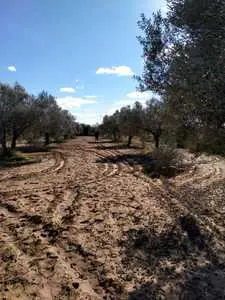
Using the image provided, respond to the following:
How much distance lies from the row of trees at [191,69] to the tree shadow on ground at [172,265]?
8.94 ft

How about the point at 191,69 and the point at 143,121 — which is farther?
the point at 143,121

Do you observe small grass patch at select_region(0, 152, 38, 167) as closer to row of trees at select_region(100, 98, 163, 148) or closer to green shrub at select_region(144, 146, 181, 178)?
green shrub at select_region(144, 146, 181, 178)

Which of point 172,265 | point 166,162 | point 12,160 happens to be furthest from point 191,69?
point 12,160

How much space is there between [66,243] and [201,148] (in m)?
4.84

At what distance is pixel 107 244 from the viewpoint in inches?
308

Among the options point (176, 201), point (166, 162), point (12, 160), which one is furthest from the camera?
point (12, 160)

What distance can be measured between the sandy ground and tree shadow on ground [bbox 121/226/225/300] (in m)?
0.02

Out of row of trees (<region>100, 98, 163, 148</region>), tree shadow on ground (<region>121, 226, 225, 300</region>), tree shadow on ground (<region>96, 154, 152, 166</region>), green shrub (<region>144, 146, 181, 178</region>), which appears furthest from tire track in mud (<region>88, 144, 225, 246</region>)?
row of trees (<region>100, 98, 163, 148</region>)

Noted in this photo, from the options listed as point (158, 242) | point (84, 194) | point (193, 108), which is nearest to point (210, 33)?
point (193, 108)

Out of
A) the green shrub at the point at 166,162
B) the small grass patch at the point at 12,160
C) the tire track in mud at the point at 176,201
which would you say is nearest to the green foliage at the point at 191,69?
the tire track in mud at the point at 176,201

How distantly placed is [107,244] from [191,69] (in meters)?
4.51

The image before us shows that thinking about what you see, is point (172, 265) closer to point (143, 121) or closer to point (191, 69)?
point (191, 69)

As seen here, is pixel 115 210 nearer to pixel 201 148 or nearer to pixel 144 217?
pixel 144 217

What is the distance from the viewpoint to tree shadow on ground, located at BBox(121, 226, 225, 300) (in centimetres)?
585
